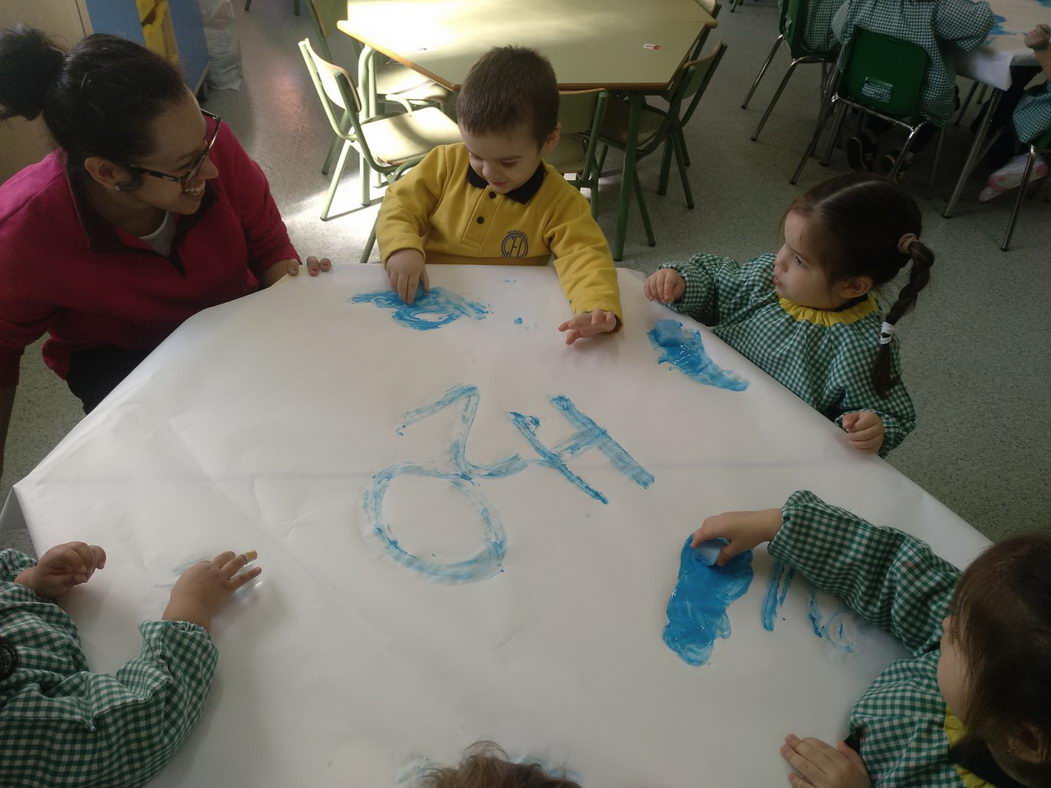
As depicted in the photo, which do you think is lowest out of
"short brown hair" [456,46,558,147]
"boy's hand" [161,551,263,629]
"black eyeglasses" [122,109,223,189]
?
"boy's hand" [161,551,263,629]

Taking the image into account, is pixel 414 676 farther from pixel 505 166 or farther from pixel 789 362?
pixel 505 166

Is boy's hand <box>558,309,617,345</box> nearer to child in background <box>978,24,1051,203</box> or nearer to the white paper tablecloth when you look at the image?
the white paper tablecloth

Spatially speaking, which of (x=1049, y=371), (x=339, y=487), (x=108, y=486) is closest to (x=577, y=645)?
(x=339, y=487)

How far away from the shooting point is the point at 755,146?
13.0ft

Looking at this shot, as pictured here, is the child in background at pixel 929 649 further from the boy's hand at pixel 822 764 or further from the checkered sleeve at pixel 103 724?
the checkered sleeve at pixel 103 724

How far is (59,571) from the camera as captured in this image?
820 millimetres

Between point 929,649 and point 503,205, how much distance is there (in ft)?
3.54

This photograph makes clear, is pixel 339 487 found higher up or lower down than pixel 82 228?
lower down

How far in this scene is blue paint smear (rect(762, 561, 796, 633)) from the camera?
2.90ft

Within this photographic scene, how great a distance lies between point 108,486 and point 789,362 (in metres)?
1.11

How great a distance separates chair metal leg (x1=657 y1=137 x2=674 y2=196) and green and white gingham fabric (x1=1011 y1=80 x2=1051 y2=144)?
1.46m

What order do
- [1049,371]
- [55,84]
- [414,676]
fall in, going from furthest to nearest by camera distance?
1. [1049,371]
2. [55,84]
3. [414,676]

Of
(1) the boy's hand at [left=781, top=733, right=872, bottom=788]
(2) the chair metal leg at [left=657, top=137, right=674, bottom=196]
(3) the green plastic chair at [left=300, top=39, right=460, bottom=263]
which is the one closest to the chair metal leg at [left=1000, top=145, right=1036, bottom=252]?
(2) the chair metal leg at [left=657, top=137, right=674, bottom=196]

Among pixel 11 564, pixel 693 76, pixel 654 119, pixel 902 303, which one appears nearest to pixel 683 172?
pixel 654 119
